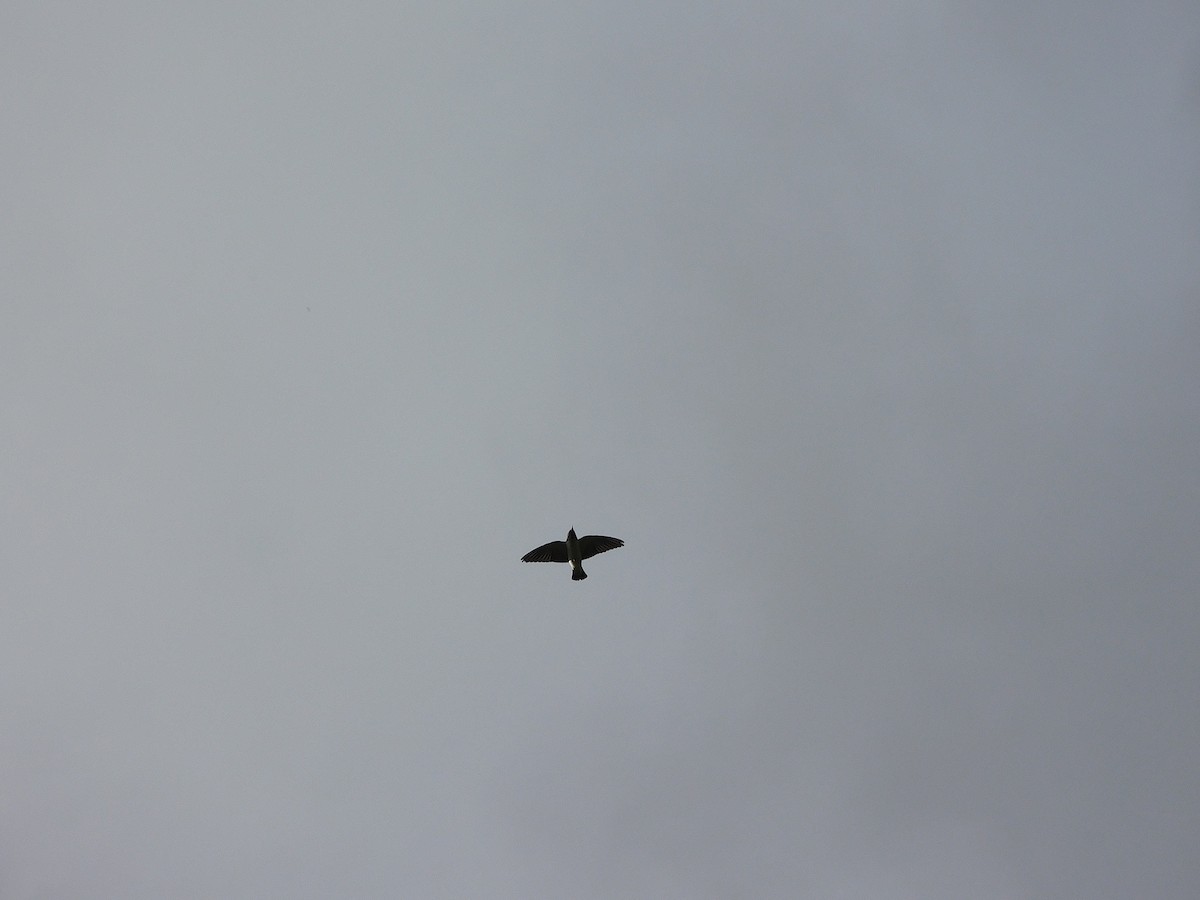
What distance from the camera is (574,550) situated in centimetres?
7156

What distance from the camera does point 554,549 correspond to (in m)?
73.4

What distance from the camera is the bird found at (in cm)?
7100

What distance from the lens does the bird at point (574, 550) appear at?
7100cm
